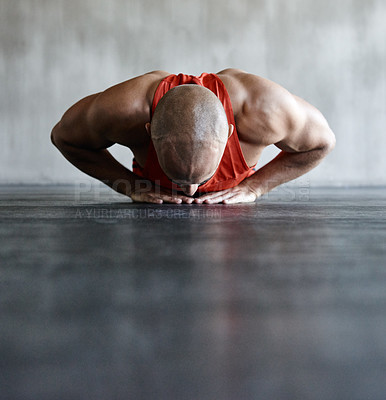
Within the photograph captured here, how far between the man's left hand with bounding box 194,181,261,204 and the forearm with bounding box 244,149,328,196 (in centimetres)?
3

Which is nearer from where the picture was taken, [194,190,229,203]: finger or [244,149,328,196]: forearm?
[194,190,229,203]: finger

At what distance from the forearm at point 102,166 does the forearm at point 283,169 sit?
363 millimetres

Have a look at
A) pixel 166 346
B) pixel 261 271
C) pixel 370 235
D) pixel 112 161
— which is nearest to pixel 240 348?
pixel 166 346

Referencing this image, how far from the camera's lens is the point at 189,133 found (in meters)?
0.90

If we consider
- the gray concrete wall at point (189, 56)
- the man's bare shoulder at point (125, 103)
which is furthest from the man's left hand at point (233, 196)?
the gray concrete wall at point (189, 56)

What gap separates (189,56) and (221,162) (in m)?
2.64

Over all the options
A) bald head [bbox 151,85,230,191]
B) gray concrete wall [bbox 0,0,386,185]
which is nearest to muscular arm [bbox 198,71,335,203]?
bald head [bbox 151,85,230,191]

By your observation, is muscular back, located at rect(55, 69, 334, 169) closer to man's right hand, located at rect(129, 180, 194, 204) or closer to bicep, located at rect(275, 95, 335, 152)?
bicep, located at rect(275, 95, 335, 152)

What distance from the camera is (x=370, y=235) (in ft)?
1.77

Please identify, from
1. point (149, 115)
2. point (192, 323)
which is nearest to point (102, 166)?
point (149, 115)

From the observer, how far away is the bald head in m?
0.91

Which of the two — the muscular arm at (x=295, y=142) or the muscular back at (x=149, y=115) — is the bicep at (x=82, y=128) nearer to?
the muscular back at (x=149, y=115)

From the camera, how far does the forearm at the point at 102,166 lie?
130 centimetres

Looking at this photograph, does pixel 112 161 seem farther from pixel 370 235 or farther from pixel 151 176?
pixel 370 235
